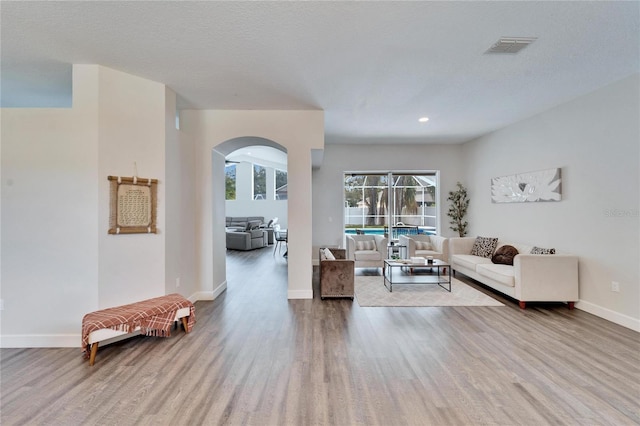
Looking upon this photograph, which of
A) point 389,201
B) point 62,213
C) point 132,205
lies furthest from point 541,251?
point 62,213

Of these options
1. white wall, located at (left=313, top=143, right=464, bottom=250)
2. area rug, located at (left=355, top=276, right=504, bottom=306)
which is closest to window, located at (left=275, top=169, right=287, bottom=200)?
white wall, located at (left=313, top=143, right=464, bottom=250)

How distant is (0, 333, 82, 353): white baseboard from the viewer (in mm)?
2830

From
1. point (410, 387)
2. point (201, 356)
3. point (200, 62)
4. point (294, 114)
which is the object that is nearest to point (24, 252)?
point (201, 356)

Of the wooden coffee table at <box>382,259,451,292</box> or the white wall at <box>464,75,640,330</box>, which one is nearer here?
the white wall at <box>464,75,640,330</box>

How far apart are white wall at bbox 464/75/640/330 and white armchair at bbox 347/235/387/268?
2.48 metres

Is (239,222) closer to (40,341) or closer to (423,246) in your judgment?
(423,246)

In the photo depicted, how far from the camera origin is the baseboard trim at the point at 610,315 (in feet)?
10.5

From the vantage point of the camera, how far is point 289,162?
4363 millimetres

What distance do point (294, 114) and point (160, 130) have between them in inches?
74.7

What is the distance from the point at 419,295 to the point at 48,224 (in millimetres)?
4850

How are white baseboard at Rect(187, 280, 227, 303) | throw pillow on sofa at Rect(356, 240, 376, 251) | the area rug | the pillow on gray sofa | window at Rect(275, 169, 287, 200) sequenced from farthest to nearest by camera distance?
A: window at Rect(275, 169, 287, 200), the pillow on gray sofa, throw pillow on sofa at Rect(356, 240, 376, 251), white baseboard at Rect(187, 280, 227, 303), the area rug

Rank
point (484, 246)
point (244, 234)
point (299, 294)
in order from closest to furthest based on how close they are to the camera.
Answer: point (299, 294), point (484, 246), point (244, 234)

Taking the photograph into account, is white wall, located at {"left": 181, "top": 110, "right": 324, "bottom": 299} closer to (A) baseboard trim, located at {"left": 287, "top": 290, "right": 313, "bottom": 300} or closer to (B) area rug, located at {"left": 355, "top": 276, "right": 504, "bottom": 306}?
(A) baseboard trim, located at {"left": 287, "top": 290, "right": 313, "bottom": 300}

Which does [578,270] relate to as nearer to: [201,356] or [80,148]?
[201,356]
